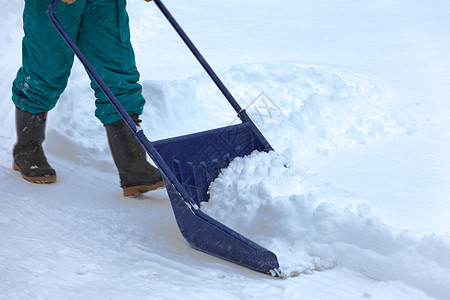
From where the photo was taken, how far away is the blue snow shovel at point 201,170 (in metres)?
1.79

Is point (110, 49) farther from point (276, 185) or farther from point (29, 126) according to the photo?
point (276, 185)

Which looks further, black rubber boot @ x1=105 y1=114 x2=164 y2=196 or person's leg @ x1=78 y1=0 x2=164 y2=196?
black rubber boot @ x1=105 y1=114 x2=164 y2=196

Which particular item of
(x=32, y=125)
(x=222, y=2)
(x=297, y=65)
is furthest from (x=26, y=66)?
(x=222, y=2)

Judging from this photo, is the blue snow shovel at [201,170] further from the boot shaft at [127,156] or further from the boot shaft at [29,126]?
the boot shaft at [29,126]

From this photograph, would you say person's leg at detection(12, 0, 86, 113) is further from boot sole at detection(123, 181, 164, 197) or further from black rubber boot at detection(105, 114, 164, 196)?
boot sole at detection(123, 181, 164, 197)

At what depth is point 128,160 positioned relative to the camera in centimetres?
253

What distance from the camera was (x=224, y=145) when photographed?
227 cm

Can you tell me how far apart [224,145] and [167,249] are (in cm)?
52

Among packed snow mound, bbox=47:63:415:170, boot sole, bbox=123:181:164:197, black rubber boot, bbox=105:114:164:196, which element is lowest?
boot sole, bbox=123:181:164:197

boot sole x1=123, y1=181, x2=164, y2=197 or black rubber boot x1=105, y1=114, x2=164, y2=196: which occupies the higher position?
black rubber boot x1=105, y1=114, x2=164, y2=196

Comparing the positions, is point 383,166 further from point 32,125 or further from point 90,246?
point 32,125

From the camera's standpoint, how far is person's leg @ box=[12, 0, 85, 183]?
92.7 inches

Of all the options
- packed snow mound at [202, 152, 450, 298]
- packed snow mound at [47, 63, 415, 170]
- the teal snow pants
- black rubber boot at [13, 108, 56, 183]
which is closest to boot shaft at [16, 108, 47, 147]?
black rubber boot at [13, 108, 56, 183]

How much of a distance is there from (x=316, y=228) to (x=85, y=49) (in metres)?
1.32
